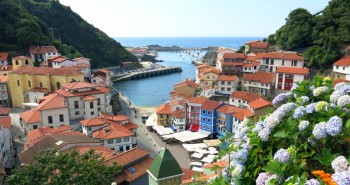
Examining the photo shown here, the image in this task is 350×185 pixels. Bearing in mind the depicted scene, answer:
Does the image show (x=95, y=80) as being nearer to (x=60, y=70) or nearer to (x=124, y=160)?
(x=60, y=70)

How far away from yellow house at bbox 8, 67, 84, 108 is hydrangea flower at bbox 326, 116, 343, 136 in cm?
3598

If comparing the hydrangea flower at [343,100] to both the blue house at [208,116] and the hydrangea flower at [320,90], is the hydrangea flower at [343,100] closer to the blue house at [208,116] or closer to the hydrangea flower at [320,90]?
the hydrangea flower at [320,90]

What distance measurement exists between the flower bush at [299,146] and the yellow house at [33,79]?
1389 inches

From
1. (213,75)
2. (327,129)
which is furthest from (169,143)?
(327,129)

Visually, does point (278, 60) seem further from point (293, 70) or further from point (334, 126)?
point (334, 126)

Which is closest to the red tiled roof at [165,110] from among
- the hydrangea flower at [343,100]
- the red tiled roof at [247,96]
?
the red tiled roof at [247,96]

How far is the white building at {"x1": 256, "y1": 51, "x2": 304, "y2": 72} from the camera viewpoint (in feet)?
125

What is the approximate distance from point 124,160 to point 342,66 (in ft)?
97.3

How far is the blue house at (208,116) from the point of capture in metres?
28.4

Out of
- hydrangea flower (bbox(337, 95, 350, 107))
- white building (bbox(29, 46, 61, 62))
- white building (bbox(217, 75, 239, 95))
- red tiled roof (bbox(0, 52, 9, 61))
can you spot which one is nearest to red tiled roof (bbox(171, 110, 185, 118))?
white building (bbox(217, 75, 239, 95))

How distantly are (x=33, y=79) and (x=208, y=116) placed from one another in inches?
946

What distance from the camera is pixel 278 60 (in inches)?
1549

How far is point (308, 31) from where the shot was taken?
41.8m

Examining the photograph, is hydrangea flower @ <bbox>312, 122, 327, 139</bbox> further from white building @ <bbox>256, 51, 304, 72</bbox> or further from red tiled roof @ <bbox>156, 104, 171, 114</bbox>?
white building @ <bbox>256, 51, 304, 72</bbox>
